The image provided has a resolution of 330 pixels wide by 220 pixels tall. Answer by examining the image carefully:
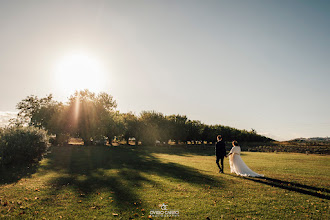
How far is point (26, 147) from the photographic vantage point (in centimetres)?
1947

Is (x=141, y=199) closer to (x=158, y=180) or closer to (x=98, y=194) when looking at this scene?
(x=98, y=194)

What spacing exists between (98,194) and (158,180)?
14.6 ft

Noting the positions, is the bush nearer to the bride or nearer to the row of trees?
the row of trees

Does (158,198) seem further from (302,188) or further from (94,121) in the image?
(94,121)

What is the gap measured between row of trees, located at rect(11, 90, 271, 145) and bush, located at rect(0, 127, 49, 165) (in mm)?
2890

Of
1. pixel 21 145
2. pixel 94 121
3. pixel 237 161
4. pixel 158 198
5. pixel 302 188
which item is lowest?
pixel 158 198

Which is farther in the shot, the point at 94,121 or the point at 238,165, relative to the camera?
the point at 94,121

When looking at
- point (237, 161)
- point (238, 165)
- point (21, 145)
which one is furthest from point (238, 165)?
point (21, 145)

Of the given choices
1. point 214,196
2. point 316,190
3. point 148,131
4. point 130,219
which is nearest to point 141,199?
point 130,219

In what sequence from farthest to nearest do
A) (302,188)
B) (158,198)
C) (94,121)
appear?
(94,121), (302,188), (158,198)

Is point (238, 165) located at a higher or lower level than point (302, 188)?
higher

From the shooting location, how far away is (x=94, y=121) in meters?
46.9

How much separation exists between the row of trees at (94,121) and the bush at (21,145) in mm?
2890

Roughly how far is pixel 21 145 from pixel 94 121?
2785cm
